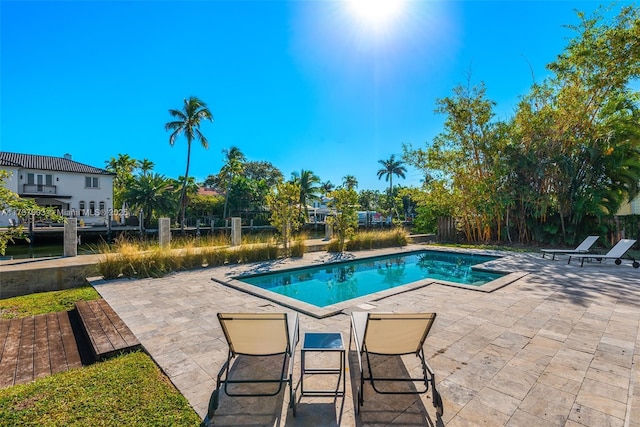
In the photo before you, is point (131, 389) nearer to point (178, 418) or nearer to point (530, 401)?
point (178, 418)

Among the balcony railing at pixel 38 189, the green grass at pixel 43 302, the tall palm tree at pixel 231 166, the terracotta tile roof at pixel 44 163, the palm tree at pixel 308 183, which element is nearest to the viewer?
the green grass at pixel 43 302

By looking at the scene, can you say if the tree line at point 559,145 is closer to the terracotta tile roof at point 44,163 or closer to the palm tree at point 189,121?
the palm tree at point 189,121

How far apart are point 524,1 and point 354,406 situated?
39.9ft

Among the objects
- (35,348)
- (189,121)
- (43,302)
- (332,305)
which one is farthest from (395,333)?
(189,121)

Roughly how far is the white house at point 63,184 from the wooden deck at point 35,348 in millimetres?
22855

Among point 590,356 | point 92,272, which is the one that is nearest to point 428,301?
point 590,356

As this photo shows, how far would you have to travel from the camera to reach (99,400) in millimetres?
2369

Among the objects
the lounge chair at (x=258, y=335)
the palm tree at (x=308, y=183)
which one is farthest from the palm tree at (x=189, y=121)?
the lounge chair at (x=258, y=335)

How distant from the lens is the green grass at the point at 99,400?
213 centimetres

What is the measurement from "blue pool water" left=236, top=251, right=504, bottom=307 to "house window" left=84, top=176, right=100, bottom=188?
93.8 feet

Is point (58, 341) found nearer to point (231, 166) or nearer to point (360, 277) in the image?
point (360, 277)

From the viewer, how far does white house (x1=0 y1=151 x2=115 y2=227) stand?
78.9 ft

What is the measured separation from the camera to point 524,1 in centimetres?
896

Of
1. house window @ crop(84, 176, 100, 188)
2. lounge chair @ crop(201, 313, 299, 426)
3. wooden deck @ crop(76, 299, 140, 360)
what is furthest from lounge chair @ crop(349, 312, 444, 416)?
house window @ crop(84, 176, 100, 188)
